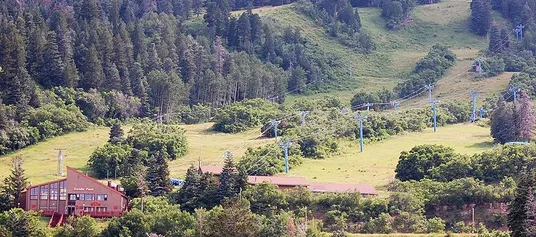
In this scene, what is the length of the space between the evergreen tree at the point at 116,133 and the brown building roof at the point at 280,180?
1235cm

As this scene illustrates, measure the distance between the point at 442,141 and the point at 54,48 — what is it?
29009mm

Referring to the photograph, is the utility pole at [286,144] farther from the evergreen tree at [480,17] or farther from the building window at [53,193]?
the evergreen tree at [480,17]

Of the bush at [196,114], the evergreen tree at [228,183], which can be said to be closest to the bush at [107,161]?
the evergreen tree at [228,183]

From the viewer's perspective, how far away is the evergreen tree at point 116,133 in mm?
74688

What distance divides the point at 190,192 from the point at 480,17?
6116 centimetres

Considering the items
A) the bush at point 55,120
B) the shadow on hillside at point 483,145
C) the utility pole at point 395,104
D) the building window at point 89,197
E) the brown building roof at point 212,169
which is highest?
the bush at point 55,120

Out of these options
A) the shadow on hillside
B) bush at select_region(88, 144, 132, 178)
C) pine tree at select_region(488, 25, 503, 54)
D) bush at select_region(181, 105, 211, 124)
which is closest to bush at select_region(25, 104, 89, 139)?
bush at select_region(88, 144, 132, 178)

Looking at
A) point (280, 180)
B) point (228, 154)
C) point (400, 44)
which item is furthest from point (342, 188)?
point (400, 44)

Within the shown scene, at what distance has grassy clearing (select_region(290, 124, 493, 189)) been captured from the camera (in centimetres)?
6862

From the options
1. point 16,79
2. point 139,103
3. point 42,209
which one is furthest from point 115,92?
point 42,209

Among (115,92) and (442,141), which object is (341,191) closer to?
(442,141)

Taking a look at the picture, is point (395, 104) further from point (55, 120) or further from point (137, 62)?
point (55, 120)

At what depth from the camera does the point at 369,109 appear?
3590 inches

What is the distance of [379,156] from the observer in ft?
246
